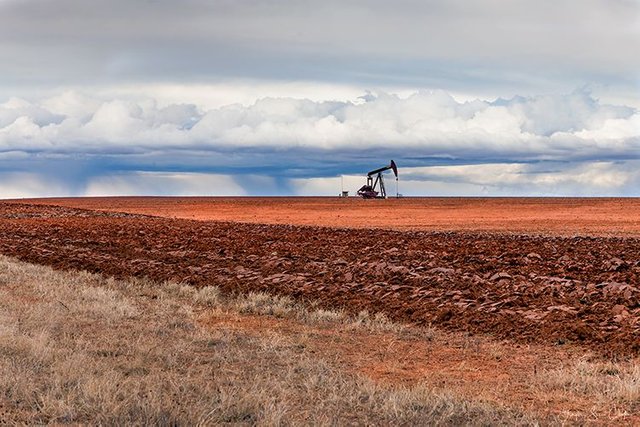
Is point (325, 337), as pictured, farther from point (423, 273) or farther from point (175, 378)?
point (423, 273)

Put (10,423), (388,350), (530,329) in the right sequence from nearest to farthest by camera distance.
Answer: (10,423) → (388,350) → (530,329)

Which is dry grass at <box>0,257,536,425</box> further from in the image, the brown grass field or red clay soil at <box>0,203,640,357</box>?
red clay soil at <box>0,203,640,357</box>

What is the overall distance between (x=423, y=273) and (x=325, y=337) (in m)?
7.50

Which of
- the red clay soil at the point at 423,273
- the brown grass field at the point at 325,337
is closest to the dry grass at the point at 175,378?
the brown grass field at the point at 325,337

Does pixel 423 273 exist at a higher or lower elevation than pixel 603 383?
higher

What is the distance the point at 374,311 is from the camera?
16891 millimetres

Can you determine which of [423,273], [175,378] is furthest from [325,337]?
[423,273]

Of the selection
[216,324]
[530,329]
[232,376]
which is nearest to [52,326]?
[216,324]

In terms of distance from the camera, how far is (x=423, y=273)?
69.3 feet

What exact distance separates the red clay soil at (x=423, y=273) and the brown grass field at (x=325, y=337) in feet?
0.24

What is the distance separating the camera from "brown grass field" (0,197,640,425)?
870cm

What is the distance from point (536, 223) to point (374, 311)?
41111 mm

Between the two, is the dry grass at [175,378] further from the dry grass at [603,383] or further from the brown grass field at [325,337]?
the dry grass at [603,383]

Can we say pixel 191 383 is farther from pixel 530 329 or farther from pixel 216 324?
pixel 530 329
